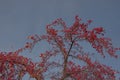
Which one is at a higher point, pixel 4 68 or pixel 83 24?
pixel 83 24

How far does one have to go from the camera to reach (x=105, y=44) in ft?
50.6

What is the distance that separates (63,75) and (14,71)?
3.19 m

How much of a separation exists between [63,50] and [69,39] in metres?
0.91

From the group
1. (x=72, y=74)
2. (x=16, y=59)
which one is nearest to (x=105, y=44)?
(x=72, y=74)

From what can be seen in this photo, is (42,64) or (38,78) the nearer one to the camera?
(38,78)

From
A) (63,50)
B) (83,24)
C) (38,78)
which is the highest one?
(83,24)

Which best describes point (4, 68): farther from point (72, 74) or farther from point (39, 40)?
point (72, 74)

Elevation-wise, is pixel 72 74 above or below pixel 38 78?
above

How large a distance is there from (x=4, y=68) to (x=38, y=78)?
2.26 metres

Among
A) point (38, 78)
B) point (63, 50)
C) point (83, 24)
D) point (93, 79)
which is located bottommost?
point (38, 78)

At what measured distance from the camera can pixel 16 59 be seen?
15.1 metres

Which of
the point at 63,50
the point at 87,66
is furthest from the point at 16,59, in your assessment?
→ the point at 87,66

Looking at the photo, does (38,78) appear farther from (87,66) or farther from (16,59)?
(87,66)

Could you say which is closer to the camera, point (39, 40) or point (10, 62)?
point (10, 62)
